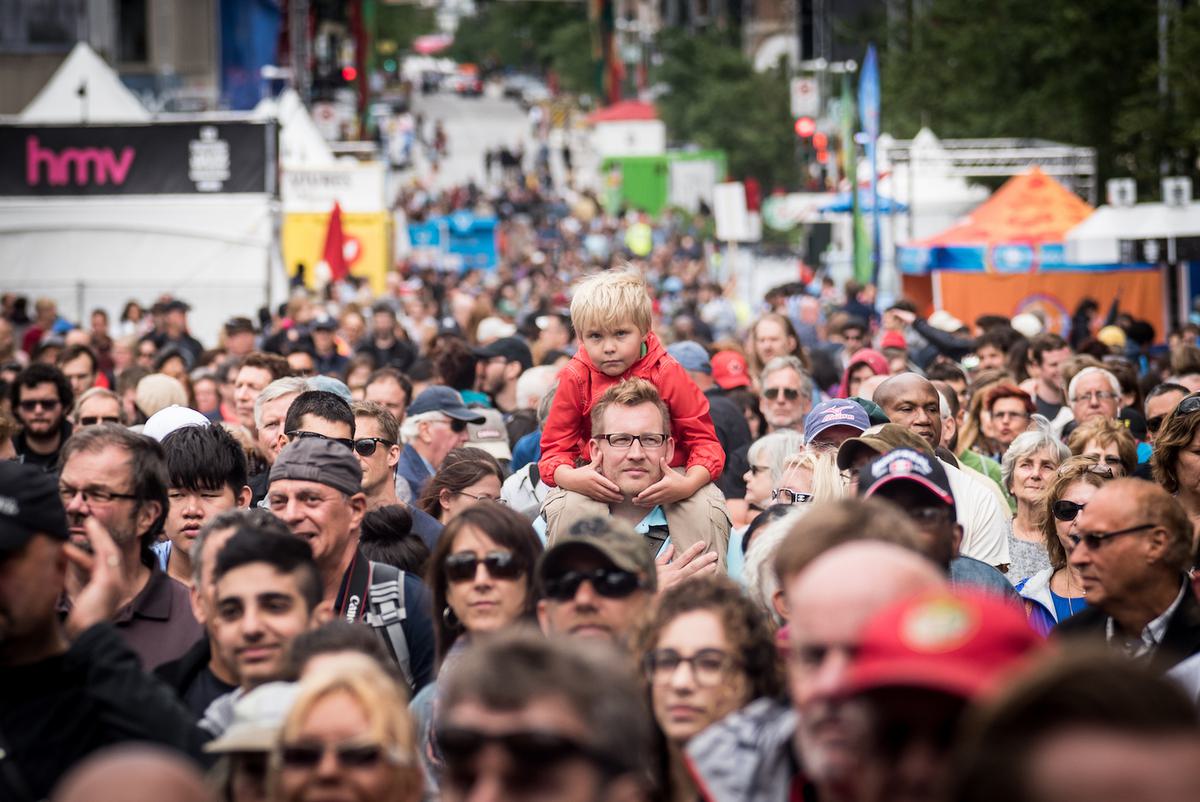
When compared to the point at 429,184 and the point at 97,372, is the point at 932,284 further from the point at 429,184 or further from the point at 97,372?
the point at 429,184

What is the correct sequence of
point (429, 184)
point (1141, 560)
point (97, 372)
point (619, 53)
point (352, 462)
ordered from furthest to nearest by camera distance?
1. point (619, 53)
2. point (429, 184)
3. point (97, 372)
4. point (352, 462)
5. point (1141, 560)

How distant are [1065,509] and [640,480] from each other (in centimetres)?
Answer: 180

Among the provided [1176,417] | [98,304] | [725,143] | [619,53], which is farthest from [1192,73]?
[619,53]

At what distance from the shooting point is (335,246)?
93.9 feet

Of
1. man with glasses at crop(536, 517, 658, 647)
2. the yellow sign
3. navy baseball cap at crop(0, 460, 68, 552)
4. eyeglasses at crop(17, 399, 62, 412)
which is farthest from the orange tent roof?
navy baseball cap at crop(0, 460, 68, 552)


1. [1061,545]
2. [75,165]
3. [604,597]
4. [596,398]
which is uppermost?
[75,165]

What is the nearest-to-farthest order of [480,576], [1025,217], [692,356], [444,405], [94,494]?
1. [480,576]
2. [94,494]
3. [444,405]
4. [692,356]
5. [1025,217]

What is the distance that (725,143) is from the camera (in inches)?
2491

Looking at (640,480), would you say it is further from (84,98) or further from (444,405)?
(84,98)

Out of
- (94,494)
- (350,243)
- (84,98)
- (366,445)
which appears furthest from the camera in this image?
(350,243)

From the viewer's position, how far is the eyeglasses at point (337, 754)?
149 inches

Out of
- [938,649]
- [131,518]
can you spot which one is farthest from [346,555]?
[938,649]

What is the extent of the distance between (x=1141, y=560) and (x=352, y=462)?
2.58 m

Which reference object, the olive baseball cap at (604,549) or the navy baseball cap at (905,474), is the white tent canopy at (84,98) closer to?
the navy baseball cap at (905,474)
